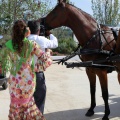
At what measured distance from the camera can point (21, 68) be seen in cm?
370

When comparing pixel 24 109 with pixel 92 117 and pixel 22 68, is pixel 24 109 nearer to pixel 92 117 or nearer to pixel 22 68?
pixel 22 68

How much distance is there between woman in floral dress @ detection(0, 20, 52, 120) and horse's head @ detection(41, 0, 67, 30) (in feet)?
4.38

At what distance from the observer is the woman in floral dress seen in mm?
3662

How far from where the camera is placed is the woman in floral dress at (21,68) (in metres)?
3.66

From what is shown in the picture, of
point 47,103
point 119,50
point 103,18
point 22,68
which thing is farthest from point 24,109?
point 103,18

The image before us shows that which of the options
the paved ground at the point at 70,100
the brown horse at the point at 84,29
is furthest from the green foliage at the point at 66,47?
the brown horse at the point at 84,29

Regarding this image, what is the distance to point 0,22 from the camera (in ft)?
60.9

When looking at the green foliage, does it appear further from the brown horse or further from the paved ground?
the brown horse

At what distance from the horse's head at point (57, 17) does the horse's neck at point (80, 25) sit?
103 mm

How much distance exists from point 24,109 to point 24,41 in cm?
91

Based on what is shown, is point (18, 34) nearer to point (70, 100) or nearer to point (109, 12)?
point (70, 100)

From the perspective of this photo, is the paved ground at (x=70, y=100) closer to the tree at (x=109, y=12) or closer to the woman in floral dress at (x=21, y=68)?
the woman in floral dress at (x=21, y=68)

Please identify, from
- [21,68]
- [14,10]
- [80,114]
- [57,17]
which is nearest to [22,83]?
[21,68]

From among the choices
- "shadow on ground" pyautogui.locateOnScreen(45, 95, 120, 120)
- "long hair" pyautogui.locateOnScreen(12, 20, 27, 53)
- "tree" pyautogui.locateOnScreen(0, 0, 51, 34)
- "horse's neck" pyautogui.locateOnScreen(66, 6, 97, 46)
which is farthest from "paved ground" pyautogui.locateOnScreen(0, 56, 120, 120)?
"tree" pyautogui.locateOnScreen(0, 0, 51, 34)
